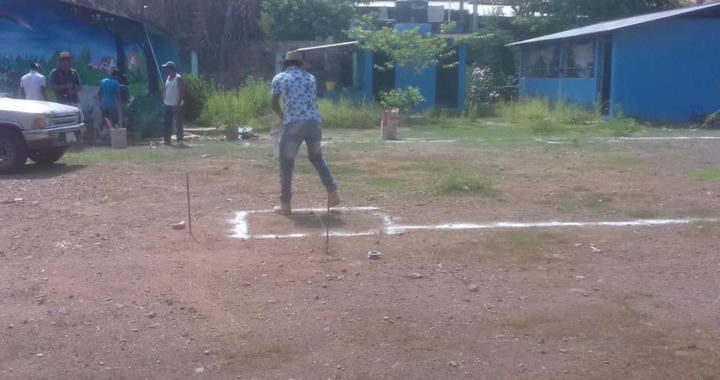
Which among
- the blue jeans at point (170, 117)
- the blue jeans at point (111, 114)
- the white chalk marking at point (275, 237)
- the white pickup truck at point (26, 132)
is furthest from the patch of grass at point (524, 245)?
the blue jeans at point (111, 114)

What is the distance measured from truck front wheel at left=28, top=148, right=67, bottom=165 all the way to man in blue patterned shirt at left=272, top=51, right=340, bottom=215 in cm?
567

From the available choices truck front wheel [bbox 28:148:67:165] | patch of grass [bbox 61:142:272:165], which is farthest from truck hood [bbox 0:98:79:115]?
patch of grass [bbox 61:142:272:165]

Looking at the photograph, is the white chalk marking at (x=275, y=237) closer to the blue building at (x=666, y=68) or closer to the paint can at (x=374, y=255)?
the paint can at (x=374, y=255)

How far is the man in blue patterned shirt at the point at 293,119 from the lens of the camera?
31.2ft

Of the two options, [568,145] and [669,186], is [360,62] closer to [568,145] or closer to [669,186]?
[568,145]

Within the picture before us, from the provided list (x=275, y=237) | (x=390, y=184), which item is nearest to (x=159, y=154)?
(x=390, y=184)

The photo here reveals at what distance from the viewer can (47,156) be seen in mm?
14008

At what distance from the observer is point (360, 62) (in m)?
29.3

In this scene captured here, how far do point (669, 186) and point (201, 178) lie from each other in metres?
6.31

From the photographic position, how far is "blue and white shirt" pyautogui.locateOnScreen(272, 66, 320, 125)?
9.50 m

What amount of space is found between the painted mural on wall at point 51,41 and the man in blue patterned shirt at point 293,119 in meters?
10.5

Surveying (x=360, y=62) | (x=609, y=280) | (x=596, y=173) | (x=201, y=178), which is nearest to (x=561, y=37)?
(x=360, y=62)

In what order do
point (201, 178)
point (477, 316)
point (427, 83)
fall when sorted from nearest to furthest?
point (477, 316) → point (201, 178) → point (427, 83)

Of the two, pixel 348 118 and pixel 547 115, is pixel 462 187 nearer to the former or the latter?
pixel 348 118
